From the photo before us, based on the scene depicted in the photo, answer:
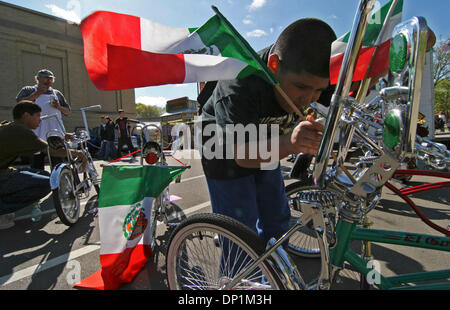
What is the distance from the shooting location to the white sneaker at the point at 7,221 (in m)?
3.15

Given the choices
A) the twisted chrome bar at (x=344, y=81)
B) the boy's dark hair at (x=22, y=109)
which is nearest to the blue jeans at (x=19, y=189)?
the boy's dark hair at (x=22, y=109)

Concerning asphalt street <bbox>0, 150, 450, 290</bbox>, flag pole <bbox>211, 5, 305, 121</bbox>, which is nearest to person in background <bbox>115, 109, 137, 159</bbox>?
asphalt street <bbox>0, 150, 450, 290</bbox>

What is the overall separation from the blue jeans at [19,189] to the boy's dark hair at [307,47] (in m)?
3.35

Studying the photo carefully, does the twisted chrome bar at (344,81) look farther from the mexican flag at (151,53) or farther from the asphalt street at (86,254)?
the asphalt street at (86,254)

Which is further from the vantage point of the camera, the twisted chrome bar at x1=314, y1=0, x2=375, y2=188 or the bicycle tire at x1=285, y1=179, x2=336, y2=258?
the bicycle tire at x1=285, y1=179, x2=336, y2=258

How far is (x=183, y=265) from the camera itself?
161cm

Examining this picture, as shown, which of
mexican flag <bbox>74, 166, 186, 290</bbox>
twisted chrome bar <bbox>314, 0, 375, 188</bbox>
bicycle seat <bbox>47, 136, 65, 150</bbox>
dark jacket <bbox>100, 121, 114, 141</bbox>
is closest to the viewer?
twisted chrome bar <bbox>314, 0, 375, 188</bbox>

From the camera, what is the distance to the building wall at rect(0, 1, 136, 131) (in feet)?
54.5

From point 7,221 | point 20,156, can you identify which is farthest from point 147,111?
point 7,221

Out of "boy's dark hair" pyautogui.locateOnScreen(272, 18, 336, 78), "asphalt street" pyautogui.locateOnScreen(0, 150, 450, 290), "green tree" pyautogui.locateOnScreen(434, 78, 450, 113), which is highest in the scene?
"green tree" pyautogui.locateOnScreen(434, 78, 450, 113)

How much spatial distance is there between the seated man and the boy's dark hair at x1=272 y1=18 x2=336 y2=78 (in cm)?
324

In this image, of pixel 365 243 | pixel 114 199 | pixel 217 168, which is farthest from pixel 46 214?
pixel 365 243

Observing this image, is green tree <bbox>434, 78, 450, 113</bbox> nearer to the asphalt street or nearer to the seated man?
the asphalt street
